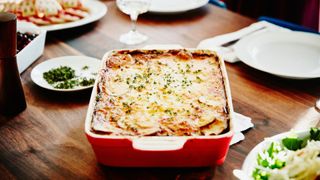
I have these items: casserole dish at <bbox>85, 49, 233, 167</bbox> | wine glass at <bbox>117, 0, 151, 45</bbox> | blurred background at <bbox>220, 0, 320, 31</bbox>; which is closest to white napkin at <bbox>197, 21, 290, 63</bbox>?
wine glass at <bbox>117, 0, 151, 45</bbox>

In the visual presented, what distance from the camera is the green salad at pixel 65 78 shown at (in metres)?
1.39

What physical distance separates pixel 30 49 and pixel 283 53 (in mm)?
940

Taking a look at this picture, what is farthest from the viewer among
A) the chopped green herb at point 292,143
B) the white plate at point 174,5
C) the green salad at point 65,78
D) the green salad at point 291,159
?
the white plate at point 174,5

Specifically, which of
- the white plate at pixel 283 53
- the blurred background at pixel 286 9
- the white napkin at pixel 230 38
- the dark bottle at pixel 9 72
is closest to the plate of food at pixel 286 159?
the white plate at pixel 283 53

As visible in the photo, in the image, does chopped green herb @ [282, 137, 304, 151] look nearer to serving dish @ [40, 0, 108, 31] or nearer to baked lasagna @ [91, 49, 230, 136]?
baked lasagna @ [91, 49, 230, 136]

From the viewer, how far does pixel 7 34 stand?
3.72 feet

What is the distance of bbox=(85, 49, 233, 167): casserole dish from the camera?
37.4 inches

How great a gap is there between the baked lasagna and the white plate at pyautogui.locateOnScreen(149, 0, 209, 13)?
65 centimetres

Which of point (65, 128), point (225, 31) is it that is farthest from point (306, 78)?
point (65, 128)

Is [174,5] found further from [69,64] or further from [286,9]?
[286,9]

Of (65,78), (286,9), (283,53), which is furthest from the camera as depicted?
(286,9)

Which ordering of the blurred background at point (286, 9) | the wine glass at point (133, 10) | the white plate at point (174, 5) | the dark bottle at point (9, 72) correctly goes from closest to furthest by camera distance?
the dark bottle at point (9, 72), the wine glass at point (133, 10), the white plate at point (174, 5), the blurred background at point (286, 9)

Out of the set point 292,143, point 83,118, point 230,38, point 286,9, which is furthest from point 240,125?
point 286,9

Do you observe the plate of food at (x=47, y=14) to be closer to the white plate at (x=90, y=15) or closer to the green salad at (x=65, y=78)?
the white plate at (x=90, y=15)
